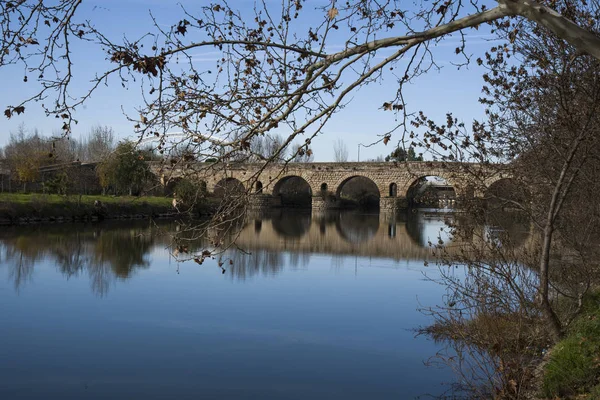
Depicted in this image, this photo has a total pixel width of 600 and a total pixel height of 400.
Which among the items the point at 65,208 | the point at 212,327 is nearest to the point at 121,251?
the point at 212,327

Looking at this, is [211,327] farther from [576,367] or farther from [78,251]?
[78,251]

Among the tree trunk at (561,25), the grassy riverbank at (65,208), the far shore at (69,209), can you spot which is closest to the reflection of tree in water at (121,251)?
the far shore at (69,209)

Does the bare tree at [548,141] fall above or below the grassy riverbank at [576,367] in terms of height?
above

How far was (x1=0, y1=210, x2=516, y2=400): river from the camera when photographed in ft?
20.3

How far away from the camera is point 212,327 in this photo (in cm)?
816

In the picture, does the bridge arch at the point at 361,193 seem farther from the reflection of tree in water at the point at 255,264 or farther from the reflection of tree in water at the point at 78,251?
the reflection of tree in water at the point at 255,264

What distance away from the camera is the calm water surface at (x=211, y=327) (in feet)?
20.3

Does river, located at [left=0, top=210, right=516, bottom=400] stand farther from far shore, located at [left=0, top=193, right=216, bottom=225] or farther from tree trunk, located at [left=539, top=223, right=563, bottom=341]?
far shore, located at [left=0, top=193, right=216, bottom=225]

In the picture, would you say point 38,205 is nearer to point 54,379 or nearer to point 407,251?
point 407,251

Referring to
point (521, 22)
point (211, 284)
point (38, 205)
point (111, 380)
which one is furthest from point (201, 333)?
point (38, 205)

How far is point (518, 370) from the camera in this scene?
4871 mm

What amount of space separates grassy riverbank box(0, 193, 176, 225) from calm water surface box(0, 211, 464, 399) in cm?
710

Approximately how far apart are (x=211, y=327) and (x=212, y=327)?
0.01 meters

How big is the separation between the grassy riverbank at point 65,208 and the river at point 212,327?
708 centimetres
